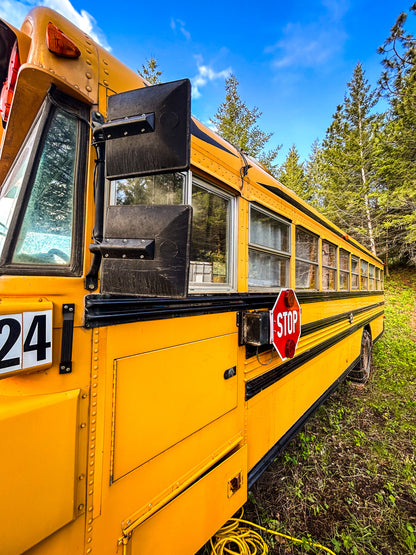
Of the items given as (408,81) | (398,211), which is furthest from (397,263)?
(408,81)

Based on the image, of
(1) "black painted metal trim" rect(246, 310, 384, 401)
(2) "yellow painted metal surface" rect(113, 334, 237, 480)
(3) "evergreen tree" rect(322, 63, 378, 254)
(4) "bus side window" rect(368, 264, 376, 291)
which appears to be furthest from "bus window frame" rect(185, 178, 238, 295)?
(3) "evergreen tree" rect(322, 63, 378, 254)

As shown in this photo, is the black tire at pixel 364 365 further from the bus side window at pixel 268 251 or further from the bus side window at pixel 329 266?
the bus side window at pixel 268 251

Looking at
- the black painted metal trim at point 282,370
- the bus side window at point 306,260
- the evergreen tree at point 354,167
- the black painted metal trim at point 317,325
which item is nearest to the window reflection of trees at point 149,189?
the black painted metal trim at point 317,325

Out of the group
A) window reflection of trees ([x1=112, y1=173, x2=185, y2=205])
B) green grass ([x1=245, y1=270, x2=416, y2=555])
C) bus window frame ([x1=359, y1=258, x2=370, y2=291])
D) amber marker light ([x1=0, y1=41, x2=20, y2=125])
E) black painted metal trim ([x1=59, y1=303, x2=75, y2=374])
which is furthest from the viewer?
bus window frame ([x1=359, y1=258, x2=370, y2=291])

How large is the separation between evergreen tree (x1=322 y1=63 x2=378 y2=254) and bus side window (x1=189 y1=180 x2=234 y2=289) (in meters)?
16.5

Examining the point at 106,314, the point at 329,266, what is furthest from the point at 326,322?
the point at 106,314

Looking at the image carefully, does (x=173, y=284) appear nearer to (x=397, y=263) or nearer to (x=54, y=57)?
(x=54, y=57)

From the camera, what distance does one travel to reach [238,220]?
5.95ft

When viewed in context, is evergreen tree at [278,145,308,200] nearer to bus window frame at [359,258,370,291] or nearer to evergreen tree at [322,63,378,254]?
evergreen tree at [322,63,378,254]

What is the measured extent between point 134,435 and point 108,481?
0.18m

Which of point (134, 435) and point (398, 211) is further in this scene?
point (398, 211)

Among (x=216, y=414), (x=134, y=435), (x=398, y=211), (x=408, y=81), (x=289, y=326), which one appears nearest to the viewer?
(x=134, y=435)

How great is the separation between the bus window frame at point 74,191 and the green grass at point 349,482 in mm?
2405

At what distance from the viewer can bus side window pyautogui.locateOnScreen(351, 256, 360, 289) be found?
4.88 meters
